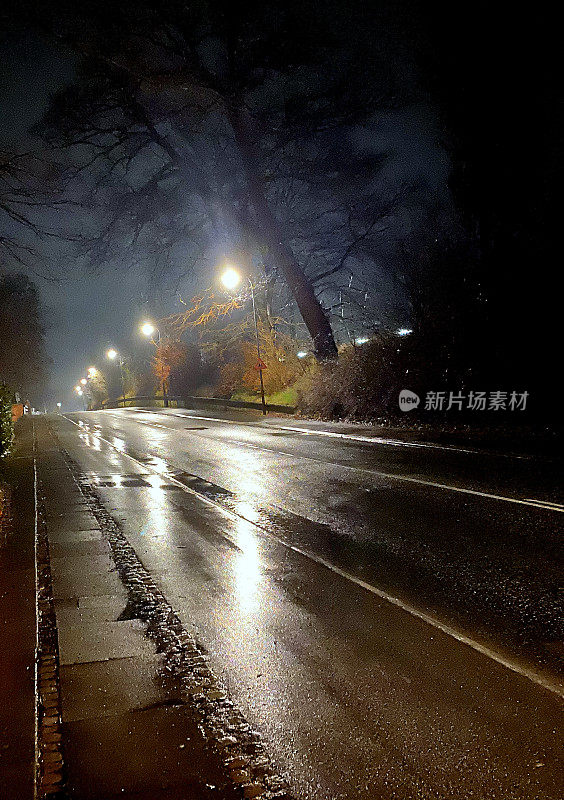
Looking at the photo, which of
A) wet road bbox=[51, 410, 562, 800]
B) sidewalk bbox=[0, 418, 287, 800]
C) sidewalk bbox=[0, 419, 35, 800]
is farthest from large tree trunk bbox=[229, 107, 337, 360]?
sidewalk bbox=[0, 418, 287, 800]

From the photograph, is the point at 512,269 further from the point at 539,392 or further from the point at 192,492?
the point at 192,492

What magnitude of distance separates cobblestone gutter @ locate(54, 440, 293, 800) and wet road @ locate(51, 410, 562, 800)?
0.09 m

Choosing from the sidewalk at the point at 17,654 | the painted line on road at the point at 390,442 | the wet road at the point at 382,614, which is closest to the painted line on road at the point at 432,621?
the wet road at the point at 382,614

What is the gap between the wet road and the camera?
2992 mm

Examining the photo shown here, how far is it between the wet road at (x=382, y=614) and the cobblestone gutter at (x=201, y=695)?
0.09 meters

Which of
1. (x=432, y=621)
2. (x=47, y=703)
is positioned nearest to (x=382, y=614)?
(x=432, y=621)

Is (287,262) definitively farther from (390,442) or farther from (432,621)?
(432,621)

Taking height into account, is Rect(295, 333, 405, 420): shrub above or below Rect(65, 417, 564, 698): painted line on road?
above

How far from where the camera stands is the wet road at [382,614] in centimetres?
299

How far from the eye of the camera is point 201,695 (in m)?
3.69

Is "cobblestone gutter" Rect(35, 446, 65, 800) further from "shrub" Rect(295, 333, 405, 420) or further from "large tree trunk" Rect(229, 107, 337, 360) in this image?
"large tree trunk" Rect(229, 107, 337, 360)

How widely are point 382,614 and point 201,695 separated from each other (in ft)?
5.50

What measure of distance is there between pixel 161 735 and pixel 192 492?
7332 millimetres

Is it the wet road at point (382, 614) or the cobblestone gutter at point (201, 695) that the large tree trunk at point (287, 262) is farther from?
the cobblestone gutter at point (201, 695)
